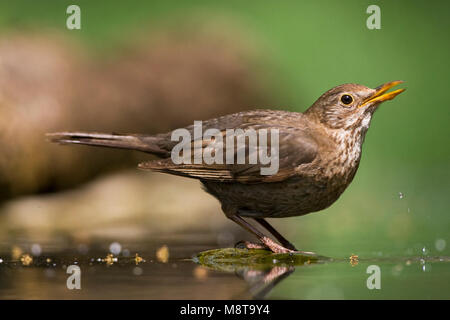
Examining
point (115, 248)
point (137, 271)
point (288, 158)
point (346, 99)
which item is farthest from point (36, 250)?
point (346, 99)

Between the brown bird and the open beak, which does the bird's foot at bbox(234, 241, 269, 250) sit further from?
the open beak

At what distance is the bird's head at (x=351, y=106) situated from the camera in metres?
5.90

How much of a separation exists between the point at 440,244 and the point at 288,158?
1.72m

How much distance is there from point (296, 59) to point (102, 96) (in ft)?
11.0

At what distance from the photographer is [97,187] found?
10203 mm

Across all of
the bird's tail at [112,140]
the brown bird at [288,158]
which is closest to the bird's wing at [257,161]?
the brown bird at [288,158]

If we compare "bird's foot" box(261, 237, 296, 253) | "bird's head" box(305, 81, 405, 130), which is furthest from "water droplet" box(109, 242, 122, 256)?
"bird's head" box(305, 81, 405, 130)

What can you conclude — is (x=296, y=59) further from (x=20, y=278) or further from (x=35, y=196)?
(x=20, y=278)

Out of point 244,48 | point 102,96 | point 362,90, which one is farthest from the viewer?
point 244,48

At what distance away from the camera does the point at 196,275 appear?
5109 millimetres

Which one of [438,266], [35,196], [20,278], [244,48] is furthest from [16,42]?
[438,266]

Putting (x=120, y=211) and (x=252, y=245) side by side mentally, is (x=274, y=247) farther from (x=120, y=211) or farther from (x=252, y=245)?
(x=120, y=211)

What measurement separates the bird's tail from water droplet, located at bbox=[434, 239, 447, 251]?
2.39 meters

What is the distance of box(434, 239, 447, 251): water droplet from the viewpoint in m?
6.34
